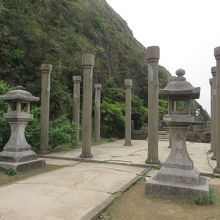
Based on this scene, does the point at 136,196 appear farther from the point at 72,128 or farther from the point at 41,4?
the point at 41,4

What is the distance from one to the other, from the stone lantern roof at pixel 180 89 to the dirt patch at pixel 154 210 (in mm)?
2084

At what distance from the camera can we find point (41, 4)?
1928 cm

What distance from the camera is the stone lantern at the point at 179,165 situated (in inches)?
219

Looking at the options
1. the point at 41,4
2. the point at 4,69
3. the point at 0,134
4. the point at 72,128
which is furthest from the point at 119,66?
the point at 0,134

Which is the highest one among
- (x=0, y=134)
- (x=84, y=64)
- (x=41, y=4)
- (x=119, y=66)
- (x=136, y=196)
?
(x=41, y=4)

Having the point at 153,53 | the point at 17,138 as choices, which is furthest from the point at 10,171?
the point at 153,53

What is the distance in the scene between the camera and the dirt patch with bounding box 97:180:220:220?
177 inches

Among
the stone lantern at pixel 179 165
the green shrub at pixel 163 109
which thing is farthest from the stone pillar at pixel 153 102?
the green shrub at pixel 163 109

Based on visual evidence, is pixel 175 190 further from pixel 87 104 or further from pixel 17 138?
pixel 87 104

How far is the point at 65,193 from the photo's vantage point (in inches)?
217

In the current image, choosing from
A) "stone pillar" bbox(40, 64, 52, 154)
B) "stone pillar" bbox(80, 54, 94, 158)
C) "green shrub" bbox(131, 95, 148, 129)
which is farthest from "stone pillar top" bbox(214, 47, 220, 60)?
"green shrub" bbox(131, 95, 148, 129)

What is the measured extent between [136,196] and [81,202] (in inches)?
47.6

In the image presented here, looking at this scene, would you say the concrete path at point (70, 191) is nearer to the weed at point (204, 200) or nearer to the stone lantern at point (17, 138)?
the stone lantern at point (17, 138)

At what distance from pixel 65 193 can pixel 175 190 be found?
2096 mm
